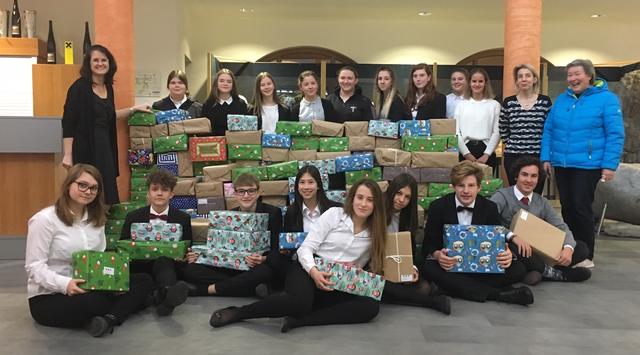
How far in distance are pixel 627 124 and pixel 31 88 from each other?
8018mm

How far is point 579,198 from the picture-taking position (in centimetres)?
440

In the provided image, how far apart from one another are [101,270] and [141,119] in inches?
75.2

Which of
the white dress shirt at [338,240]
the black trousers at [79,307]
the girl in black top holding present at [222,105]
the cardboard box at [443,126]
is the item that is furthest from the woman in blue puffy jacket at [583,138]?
the black trousers at [79,307]

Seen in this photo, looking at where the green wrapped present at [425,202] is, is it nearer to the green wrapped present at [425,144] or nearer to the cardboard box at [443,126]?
the green wrapped present at [425,144]

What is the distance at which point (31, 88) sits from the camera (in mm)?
7605

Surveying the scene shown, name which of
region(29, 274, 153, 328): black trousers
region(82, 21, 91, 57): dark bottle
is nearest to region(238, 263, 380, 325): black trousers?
region(29, 274, 153, 328): black trousers

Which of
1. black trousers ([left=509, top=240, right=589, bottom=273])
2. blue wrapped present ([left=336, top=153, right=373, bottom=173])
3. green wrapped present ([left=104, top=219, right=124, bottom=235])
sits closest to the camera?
black trousers ([left=509, top=240, right=589, bottom=273])

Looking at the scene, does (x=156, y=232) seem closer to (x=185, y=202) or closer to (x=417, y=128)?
(x=185, y=202)

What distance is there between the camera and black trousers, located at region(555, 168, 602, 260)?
14.4ft

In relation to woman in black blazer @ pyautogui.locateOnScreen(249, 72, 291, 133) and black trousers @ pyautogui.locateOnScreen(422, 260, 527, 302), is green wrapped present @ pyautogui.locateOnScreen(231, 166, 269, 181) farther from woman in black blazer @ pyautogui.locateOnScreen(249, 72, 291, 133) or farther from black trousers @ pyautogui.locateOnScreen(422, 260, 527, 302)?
black trousers @ pyautogui.locateOnScreen(422, 260, 527, 302)

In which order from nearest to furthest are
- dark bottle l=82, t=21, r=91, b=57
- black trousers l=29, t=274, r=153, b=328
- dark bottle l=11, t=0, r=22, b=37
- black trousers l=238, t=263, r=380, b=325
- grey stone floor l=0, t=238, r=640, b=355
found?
grey stone floor l=0, t=238, r=640, b=355 < black trousers l=29, t=274, r=153, b=328 < black trousers l=238, t=263, r=380, b=325 < dark bottle l=11, t=0, r=22, b=37 < dark bottle l=82, t=21, r=91, b=57

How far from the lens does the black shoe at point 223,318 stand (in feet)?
9.96

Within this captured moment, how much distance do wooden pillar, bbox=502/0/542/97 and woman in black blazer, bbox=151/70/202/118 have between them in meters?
2.76

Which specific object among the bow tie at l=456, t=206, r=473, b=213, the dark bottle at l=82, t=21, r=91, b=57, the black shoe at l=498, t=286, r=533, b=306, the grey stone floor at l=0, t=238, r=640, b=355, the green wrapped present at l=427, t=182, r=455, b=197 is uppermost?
the dark bottle at l=82, t=21, r=91, b=57
